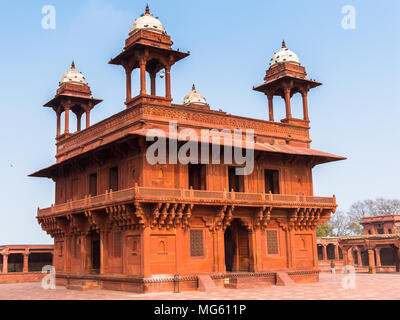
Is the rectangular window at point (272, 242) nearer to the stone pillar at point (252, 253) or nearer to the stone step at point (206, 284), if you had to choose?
the stone pillar at point (252, 253)

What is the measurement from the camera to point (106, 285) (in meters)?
26.8

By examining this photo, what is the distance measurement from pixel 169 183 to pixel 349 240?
21.0m

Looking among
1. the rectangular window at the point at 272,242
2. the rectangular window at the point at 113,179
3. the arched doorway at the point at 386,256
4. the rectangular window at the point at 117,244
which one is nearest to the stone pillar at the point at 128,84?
the rectangular window at the point at 113,179


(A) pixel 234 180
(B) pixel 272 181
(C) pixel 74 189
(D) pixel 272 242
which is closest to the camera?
(D) pixel 272 242

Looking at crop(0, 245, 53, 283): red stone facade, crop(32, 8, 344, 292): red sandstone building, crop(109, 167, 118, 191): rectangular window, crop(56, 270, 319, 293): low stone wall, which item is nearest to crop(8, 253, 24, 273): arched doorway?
crop(0, 245, 53, 283): red stone facade

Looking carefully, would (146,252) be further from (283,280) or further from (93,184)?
(283,280)

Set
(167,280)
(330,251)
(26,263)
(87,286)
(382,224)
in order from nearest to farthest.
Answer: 1. (167,280)
2. (87,286)
3. (26,263)
4. (330,251)
5. (382,224)

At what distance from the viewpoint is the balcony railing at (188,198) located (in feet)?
79.5

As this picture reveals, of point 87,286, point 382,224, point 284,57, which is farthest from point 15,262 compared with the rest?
point 382,224

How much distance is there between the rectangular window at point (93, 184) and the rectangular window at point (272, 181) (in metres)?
10.2

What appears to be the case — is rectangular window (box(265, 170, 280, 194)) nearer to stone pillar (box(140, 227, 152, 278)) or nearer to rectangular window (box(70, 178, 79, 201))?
stone pillar (box(140, 227, 152, 278))

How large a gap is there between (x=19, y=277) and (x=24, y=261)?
5176mm

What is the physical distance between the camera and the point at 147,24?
2830 centimetres
